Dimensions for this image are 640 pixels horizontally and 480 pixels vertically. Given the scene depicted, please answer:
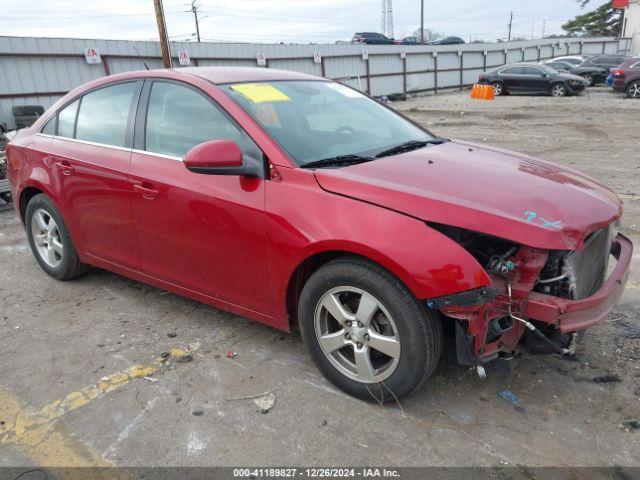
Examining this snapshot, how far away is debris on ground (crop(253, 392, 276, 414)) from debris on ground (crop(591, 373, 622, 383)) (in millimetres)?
1766

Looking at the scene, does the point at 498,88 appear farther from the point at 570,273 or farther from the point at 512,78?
the point at 570,273

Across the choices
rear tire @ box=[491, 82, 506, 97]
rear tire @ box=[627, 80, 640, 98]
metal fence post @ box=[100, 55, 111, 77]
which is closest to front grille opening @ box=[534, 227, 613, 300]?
metal fence post @ box=[100, 55, 111, 77]

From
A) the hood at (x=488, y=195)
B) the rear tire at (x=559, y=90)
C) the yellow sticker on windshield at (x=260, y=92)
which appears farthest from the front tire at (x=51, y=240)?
the rear tire at (x=559, y=90)

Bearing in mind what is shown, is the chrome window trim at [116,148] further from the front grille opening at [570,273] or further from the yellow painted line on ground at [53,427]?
the front grille opening at [570,273]

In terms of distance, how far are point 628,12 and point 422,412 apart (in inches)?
2135

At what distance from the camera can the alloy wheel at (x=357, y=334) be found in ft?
8.49

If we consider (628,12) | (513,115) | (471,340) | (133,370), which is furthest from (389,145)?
(628,12)

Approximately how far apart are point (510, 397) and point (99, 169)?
3.01 metres

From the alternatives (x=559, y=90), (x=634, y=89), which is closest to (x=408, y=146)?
(x=634, y=89)

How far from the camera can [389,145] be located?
11.0 ft

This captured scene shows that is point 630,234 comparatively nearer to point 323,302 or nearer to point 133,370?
point 323,302

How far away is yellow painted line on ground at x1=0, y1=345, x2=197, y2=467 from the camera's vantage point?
97.3 inches

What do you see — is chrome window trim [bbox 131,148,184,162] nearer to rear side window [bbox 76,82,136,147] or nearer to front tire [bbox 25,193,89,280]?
rear side window [bbox 76,82,136,147]

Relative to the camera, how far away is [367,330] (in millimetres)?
2637
